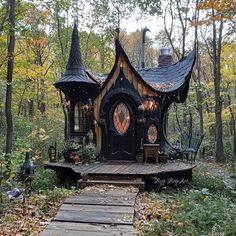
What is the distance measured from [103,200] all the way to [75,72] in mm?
6659

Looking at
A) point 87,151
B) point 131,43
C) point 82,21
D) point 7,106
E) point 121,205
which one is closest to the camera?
point 121,205

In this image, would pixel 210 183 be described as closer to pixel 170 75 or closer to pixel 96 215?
pixel 170 75

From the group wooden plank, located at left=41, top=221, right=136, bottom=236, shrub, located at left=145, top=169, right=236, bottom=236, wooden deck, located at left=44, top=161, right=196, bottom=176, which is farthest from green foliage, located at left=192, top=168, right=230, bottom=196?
wooden plank, located at left=41, top=221, right=136, bottom=236

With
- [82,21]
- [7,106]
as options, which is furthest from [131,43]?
[7,106]

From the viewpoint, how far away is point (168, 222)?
5555 mm

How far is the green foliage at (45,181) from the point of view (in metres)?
9.93

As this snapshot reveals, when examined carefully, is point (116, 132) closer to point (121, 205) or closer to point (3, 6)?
point (121, 205)

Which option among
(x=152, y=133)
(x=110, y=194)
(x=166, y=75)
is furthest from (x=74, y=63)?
(x=110, y=194)

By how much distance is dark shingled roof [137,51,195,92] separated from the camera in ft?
40.3

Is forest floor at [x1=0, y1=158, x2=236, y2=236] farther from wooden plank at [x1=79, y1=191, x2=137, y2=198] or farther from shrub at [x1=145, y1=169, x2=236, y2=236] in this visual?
wooden plank at [x1=79, y1=191, x2=137, y2=198]

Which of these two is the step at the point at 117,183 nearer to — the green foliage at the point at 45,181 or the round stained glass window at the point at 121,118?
the green foliage at the point at 45,181

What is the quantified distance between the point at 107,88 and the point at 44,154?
5.88 meters

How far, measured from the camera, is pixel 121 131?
1188cm

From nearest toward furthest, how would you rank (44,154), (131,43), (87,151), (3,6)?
(87,151) < (3,6) < (44,154) < (131,43)
